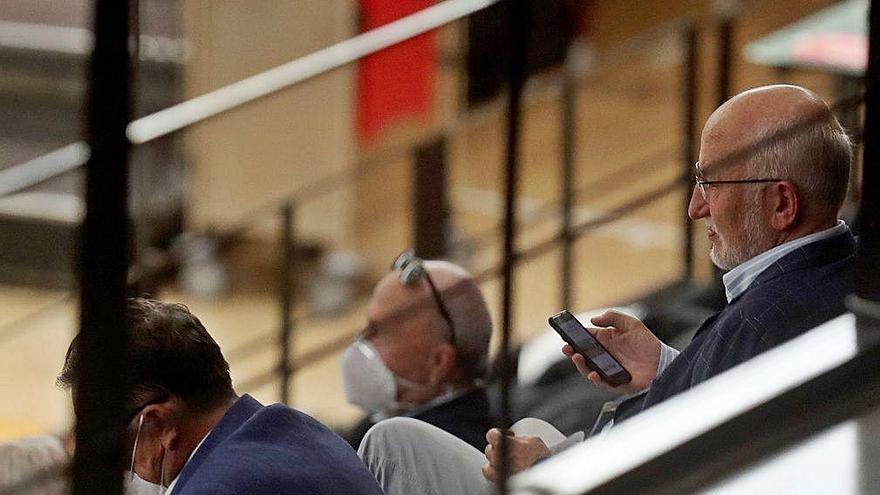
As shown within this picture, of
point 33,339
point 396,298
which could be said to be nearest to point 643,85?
point 33,339

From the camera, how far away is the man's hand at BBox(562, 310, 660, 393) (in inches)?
85.4

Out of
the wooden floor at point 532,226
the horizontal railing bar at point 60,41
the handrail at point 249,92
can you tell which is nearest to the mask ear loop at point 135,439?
the handrail at point 249,92

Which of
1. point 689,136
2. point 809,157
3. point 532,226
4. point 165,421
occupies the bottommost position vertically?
point 532,226

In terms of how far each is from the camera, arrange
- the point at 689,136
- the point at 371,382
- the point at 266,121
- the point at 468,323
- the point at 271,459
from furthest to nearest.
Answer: the point at 266,121 → the point at 689,136 → the point at 371,382 → the point at 468,323 → the point at 271,459

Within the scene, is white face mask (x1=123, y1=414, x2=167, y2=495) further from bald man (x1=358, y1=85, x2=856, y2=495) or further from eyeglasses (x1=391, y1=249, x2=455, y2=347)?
eyeglasses (x1=391, y1=249, x2=455, y2=347)

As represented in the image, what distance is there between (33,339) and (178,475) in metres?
5.08

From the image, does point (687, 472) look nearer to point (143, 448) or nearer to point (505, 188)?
point (505, 188)

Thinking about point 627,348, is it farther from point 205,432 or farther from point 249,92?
point 249,92

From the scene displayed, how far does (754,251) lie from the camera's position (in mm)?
2227

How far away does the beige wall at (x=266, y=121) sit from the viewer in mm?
6973

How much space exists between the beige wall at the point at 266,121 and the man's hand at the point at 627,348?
486 centimetres

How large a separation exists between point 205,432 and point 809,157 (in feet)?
2.54

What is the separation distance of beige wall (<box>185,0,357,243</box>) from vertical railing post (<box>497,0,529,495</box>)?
A: 5378 mm

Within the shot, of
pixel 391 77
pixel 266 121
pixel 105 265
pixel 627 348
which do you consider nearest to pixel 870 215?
pixel 627 348
